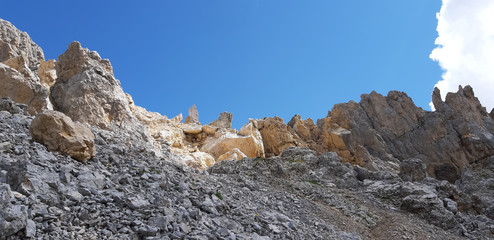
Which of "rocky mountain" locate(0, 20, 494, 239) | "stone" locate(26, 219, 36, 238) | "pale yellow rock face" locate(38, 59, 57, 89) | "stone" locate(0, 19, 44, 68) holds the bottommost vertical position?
"stone" locate(26, 219, 36, 238)

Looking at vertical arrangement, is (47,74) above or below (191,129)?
above

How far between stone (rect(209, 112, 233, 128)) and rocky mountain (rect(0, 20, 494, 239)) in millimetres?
409

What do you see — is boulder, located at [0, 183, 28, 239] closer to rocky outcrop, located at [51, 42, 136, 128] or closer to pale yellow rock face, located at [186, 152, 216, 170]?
rocky outcrop, located at [51, 42, 136, 128]

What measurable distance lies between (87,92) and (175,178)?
2105 cm

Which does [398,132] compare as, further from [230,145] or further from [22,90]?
[22,90]

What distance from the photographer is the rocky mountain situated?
31.1 feet

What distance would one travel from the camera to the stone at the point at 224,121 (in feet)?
228

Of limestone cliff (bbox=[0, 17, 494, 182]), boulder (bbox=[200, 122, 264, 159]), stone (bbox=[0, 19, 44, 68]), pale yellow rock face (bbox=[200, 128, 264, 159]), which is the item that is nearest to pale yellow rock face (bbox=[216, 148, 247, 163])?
limestone cliff (bbox=[0, 17, 494, 182])

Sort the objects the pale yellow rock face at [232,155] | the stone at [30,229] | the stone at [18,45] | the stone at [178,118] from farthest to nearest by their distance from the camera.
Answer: the stone at [178,118] < the pale yellow rock face at [232,155] < the stone at [18,45] < the stone at [30,229]

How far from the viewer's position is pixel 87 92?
31.6 m

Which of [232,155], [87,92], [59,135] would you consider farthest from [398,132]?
[59,135]

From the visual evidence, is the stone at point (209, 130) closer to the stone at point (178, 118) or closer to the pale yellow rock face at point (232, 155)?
the pale yellow rock face at point (232, 155)

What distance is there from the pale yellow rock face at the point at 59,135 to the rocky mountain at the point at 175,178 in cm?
4

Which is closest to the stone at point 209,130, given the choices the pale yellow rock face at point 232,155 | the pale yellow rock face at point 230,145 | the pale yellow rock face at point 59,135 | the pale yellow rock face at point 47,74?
the pale yellow rock face at point 230,145
